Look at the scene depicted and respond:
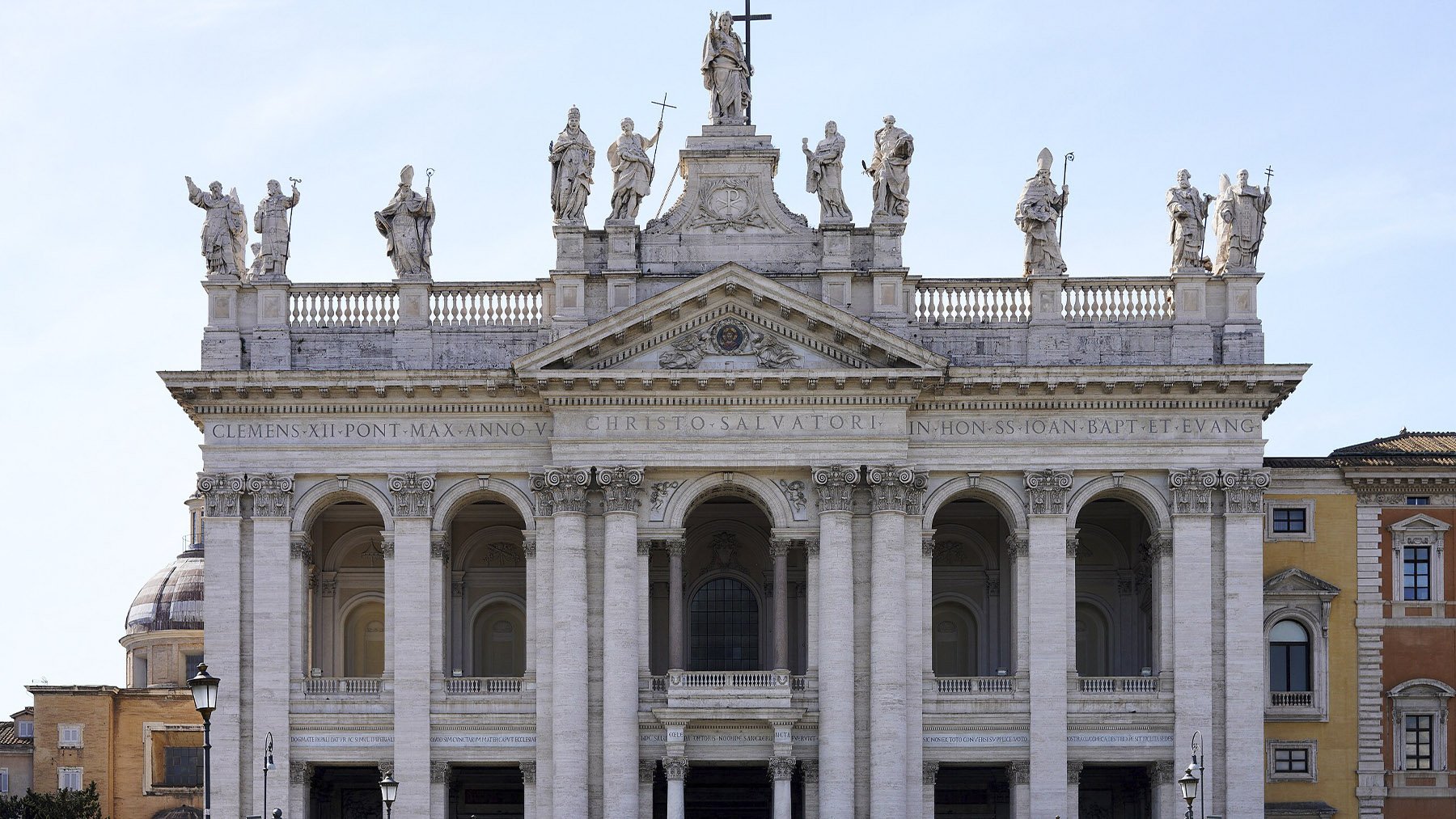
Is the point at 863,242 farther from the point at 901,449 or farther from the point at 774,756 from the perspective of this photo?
the point at 774,756

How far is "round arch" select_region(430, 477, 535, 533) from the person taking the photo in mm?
53938

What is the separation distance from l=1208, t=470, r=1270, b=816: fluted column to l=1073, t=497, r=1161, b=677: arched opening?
424cm

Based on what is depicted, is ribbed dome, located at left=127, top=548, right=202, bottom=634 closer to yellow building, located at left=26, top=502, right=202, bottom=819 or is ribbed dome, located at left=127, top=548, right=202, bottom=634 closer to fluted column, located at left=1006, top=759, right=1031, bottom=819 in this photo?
yellow building, located at left=26, top=502, right=202, bottom=819

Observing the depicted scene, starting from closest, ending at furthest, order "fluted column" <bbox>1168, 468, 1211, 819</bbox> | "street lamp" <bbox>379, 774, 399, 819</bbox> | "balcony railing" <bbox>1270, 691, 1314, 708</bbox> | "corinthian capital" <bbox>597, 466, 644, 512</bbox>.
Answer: "street lamp" <bbox>379, 774, 399, 819</bbox>
"corinthian capital" <bbox>597, 466, 644, 512</bbox>
"fluted column" <bbox>1168, 468, 1211, 819</bbox>
"balcony railing" <bbox>1270, 691, 1314, 708</bbox>

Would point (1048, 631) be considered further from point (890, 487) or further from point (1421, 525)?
point (1421, 525)

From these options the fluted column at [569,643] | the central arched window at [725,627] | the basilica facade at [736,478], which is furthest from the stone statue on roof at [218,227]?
the central arched window at [725,627]

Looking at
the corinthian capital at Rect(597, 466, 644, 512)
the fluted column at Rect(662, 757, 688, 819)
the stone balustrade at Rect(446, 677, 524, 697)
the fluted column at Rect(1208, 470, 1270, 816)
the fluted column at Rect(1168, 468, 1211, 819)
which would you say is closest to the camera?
the fluted column at Rect(662, 757, 688, 819)

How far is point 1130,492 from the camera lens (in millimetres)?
53969

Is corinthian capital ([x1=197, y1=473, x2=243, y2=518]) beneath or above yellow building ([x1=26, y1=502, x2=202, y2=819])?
above

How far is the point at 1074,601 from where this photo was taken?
5447 centimetres

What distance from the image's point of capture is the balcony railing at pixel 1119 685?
176 ft

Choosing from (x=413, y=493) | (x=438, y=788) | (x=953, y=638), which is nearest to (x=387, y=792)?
(x=438, y=788)

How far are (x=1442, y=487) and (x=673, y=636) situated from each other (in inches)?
825

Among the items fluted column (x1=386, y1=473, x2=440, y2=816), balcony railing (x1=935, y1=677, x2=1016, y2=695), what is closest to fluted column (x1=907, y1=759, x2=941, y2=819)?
balcony railing (x1=935, y1=677, x2=1016, y2=695)
